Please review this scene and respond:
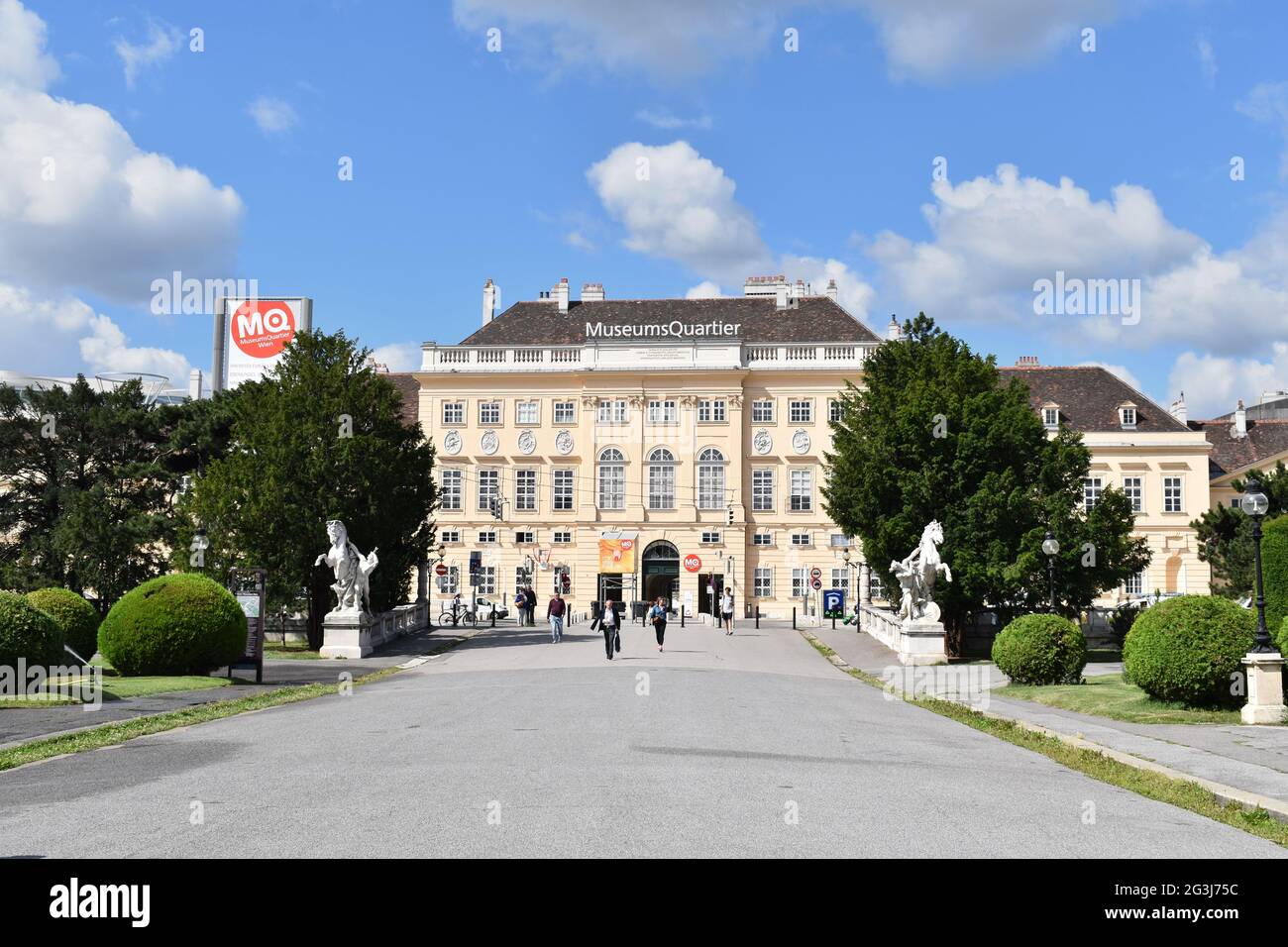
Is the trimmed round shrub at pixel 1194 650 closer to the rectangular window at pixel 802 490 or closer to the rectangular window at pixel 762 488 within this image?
the rectangular window at pixel 802 490

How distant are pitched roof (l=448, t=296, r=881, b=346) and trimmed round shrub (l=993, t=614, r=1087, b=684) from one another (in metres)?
52.3

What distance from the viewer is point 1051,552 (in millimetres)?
32406

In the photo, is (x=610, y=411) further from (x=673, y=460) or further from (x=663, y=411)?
(x=673, y=460)

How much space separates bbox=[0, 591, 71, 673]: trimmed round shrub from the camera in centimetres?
2027

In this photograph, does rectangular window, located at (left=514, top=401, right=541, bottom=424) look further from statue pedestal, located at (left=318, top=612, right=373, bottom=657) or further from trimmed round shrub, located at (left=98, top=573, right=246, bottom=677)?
trimmed round shrub, located at (left=98, top=573, right=246, bottom=677)

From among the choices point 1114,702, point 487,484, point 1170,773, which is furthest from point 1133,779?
point 487,484

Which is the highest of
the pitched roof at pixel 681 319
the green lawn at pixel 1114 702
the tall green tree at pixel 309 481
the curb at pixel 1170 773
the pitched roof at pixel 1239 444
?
the pitched roof at pixel 681 319

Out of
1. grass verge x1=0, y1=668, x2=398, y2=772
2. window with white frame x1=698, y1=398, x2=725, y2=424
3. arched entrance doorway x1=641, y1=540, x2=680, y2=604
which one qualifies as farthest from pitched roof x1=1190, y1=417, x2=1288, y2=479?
grass verge x1=0, y1=668, x2=398, y2=772

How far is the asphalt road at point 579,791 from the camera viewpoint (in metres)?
7.66

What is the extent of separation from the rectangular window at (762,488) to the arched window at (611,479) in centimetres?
833

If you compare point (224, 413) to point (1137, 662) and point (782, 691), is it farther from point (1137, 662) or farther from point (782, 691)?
point (1137, 662)

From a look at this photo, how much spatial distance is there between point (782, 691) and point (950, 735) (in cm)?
699

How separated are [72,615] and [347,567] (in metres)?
9.30

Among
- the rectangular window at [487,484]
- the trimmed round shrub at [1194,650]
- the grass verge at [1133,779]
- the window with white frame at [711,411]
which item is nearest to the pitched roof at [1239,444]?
the window with white frame at [711,411]
